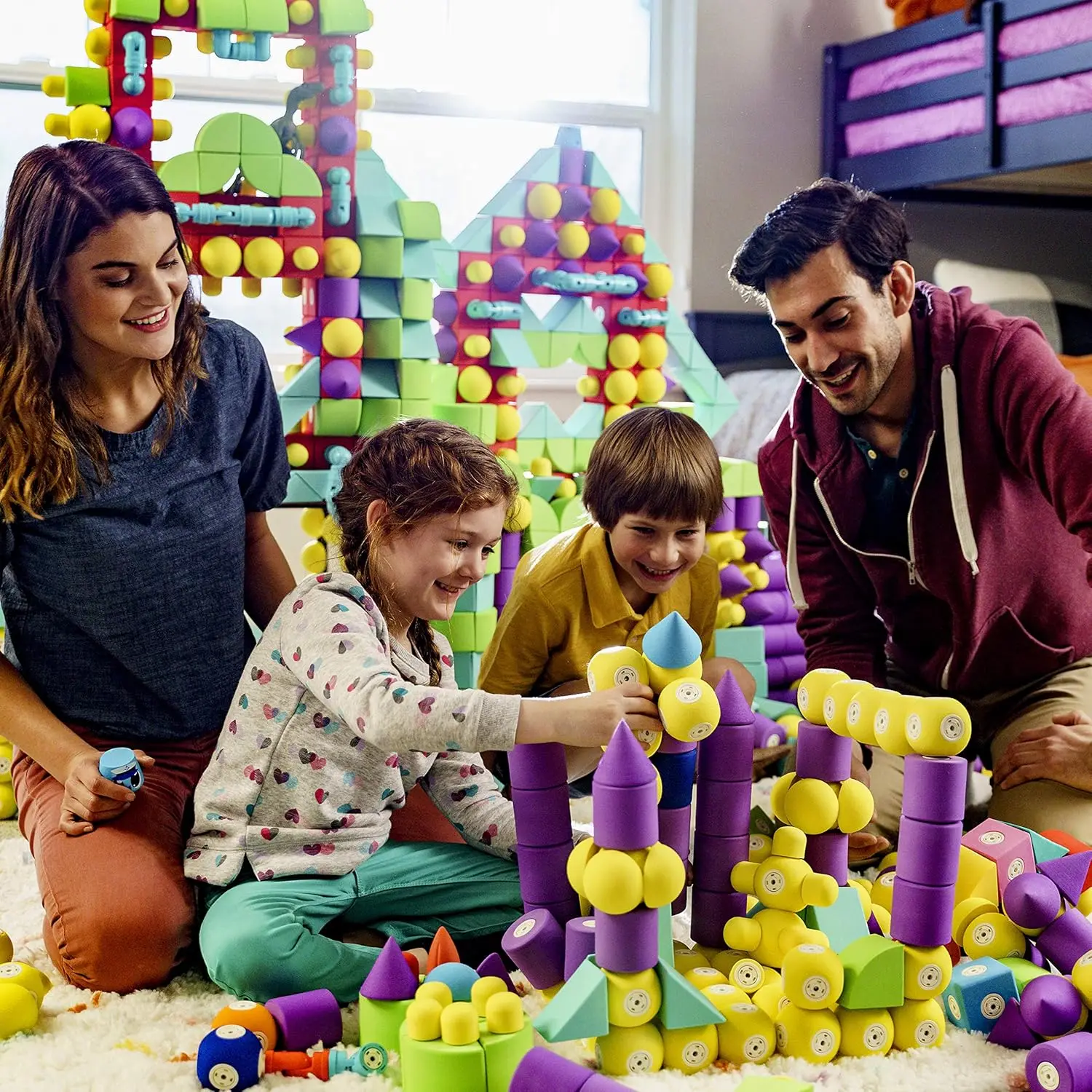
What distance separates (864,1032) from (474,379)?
126 centimetres

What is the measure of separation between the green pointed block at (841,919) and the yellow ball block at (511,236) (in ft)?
4.18

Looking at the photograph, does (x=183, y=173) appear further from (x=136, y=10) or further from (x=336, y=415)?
(x=336, y=415)

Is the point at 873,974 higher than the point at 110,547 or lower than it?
lower

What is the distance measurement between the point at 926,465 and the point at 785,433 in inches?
8.2

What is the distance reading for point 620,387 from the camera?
2166 millimetres

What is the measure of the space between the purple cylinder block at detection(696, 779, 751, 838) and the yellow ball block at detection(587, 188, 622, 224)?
1295mm

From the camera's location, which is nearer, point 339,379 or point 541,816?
point 541,816

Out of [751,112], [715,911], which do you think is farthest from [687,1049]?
[751,112]

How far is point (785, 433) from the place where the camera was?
5.48 ft

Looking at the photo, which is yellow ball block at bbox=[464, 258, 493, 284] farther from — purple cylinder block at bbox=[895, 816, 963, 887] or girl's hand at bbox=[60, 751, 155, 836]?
purple cylinder block at bbox=[895, 816, 963, 887]

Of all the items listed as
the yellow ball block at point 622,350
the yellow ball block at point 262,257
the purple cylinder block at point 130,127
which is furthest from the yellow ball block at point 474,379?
the purple cylinder block at point 130,127

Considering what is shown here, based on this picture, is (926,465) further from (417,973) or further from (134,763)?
(134,763)

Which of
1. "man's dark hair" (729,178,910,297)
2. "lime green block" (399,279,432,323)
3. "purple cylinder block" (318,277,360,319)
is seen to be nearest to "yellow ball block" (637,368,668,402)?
"lime green block" (399,279,432,323)

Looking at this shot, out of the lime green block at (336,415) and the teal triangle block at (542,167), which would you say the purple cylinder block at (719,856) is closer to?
the lime green block at (336,415)
